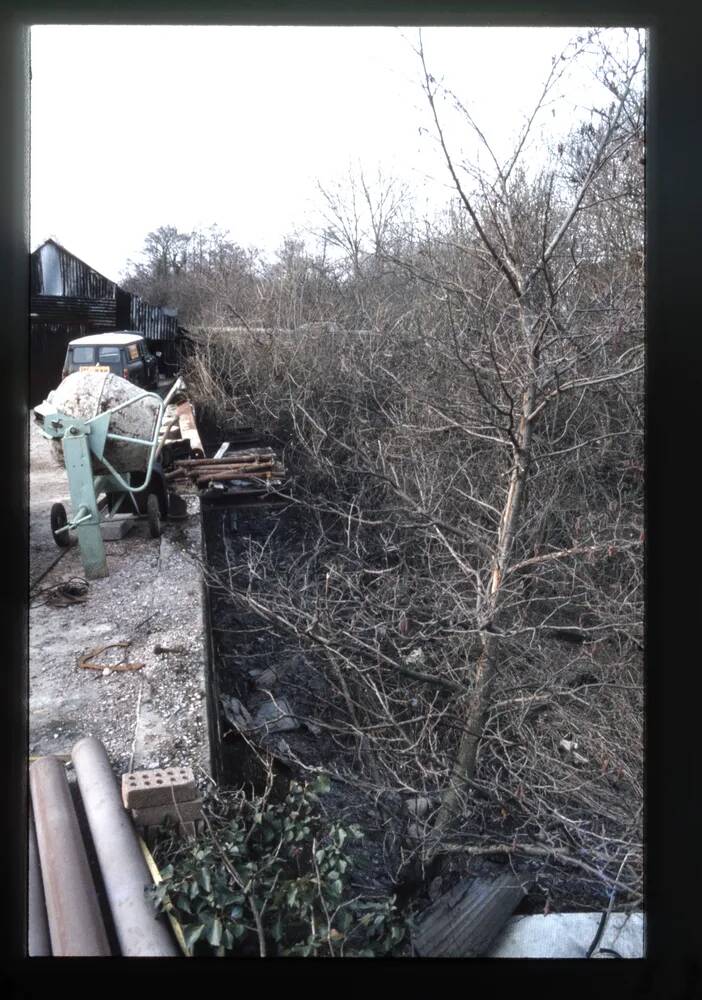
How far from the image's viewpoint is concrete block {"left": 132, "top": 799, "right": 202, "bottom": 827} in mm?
1704

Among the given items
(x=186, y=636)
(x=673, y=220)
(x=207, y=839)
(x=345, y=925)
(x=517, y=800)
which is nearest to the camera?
(x=673, y=220)

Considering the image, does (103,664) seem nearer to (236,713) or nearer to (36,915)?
(236,713)

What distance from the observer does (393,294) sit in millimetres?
2182

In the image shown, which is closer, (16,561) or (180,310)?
(16,561)

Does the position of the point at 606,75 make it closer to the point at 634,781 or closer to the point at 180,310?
the point at 180,310

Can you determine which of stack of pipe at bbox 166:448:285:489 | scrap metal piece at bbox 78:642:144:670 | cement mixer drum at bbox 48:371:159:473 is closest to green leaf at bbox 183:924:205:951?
scrap metal piece at bbox 78:642:144:670

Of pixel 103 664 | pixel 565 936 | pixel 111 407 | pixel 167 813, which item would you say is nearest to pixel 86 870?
pixel 167 813

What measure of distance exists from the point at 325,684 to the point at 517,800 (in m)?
0.62

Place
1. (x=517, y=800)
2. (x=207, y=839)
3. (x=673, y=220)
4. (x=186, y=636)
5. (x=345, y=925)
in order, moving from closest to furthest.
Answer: (x=673, y=220) → (x=345, y=925) → (x=207, y=839) → (x=517, y=800) → (x=186, y=636)

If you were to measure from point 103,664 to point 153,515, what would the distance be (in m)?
1.03

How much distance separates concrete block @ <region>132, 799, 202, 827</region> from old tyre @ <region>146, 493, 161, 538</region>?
1.29 m

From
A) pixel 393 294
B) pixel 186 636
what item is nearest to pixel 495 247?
pixel 393 294

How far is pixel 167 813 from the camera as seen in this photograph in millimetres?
1724

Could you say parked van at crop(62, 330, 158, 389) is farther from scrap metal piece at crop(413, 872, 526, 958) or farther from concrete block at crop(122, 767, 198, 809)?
scrap metal piece at crop(413, 872, 526, 958)
